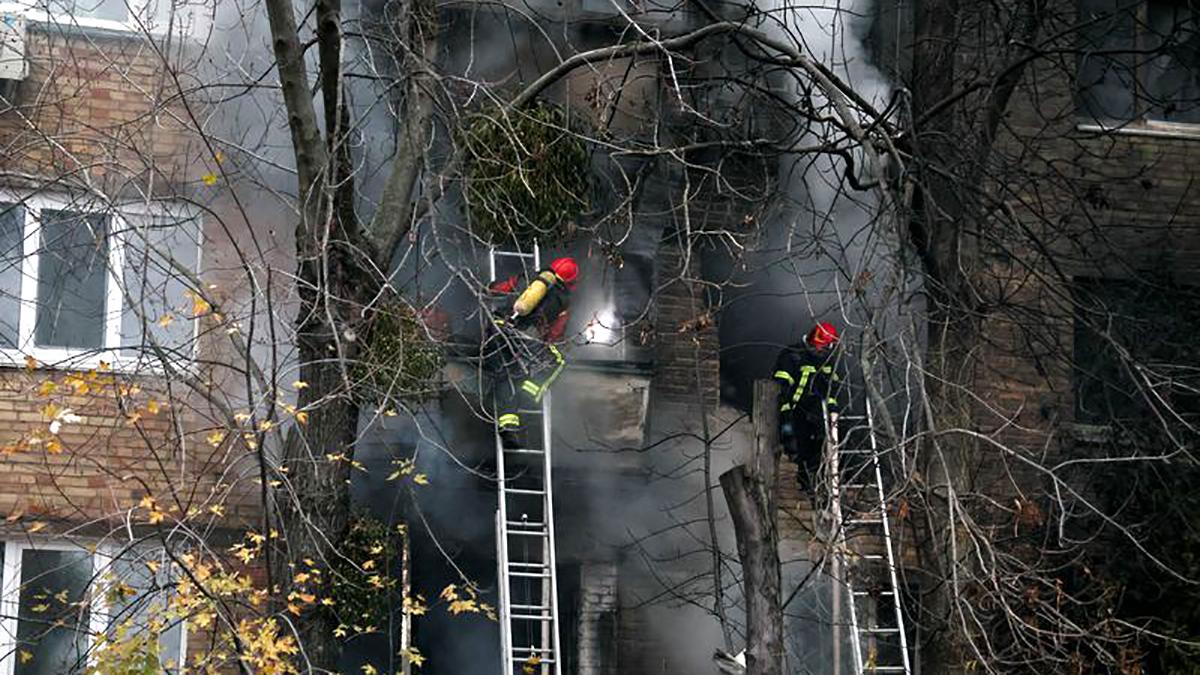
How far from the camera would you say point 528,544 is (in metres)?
13.5

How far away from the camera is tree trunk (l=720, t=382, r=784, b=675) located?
10.7m

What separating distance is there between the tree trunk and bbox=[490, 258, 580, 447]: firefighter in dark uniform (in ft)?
5.44

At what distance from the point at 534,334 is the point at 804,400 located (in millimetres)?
2296

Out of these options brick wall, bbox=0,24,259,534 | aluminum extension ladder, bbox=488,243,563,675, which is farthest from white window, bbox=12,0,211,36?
aluminum extension ladder, bbox=488,243,563,675

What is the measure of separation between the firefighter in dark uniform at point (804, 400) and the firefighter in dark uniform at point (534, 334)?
66.1 inches

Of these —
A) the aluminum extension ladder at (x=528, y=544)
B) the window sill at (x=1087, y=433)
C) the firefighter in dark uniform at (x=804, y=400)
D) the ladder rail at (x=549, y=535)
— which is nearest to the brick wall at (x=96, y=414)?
the aluminum extension ladder at (x=528, y=544)

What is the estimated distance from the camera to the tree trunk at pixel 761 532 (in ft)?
35.2

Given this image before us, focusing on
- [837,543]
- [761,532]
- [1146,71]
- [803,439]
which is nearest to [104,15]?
[803,439]

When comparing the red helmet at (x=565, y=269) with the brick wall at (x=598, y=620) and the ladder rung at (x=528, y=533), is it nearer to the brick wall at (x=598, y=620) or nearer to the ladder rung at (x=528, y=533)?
the ladder rung at (x=528, y=533)

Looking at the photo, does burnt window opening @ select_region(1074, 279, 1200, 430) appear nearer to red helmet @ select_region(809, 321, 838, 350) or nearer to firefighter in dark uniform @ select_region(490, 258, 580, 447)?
red helmet @ select_region(809, 321, 838, 350)

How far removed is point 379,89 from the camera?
43.7ft

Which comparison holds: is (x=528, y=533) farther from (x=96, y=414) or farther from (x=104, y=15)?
(x=104, y=15)

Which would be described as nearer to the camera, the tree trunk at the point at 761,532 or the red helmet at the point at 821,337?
the tree trunk at the point at 761,532

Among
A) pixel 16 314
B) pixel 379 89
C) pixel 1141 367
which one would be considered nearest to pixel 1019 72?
pixel 1141 367
